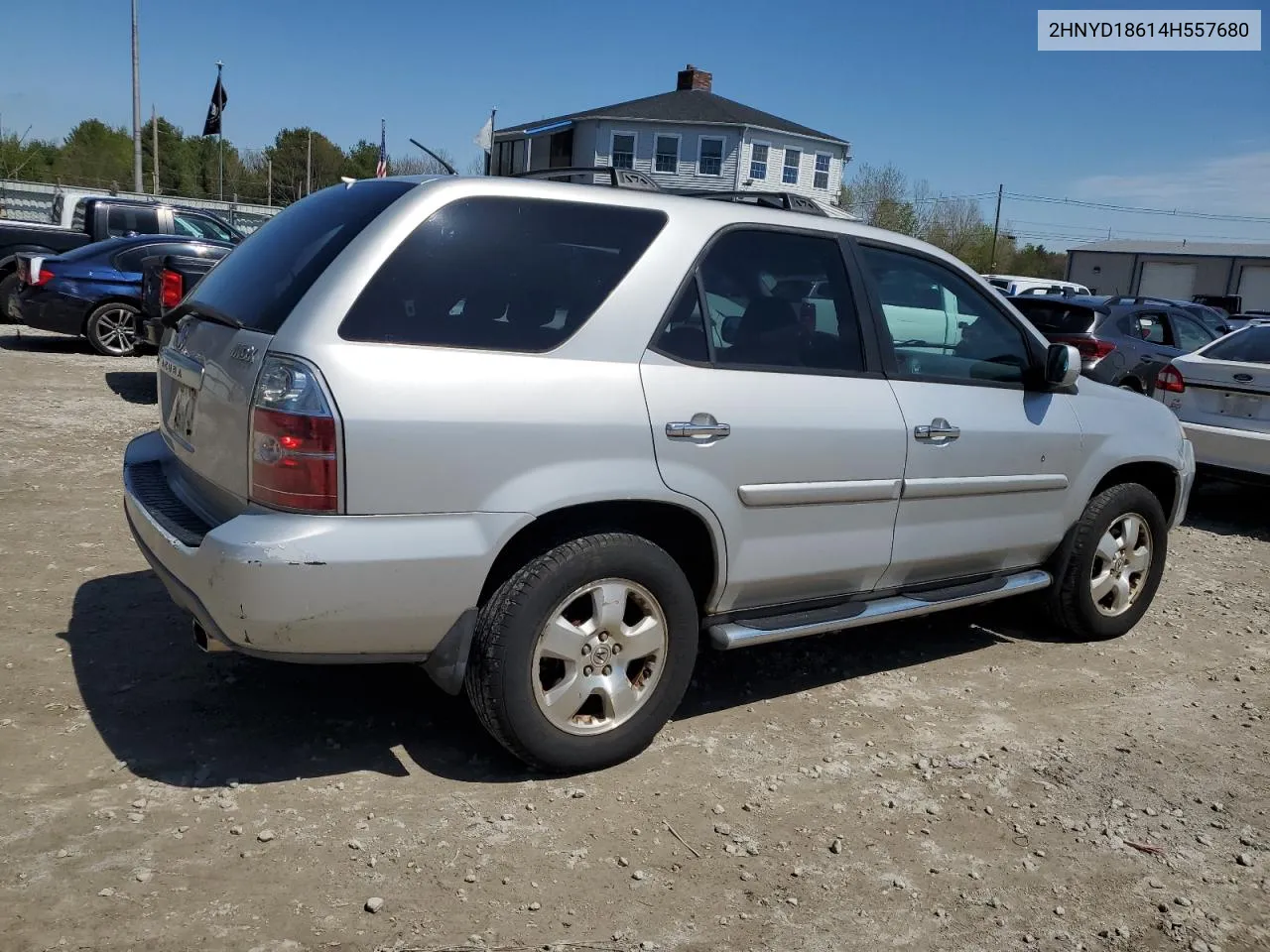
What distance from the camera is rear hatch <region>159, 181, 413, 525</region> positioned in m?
3.13

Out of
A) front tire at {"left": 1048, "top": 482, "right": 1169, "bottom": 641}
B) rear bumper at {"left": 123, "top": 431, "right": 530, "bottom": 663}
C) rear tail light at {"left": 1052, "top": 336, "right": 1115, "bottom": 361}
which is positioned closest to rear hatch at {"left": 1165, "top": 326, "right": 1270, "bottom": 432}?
rear tail light at {"left": 1052, "top": 336, "right": 1115, "bottom": 361}

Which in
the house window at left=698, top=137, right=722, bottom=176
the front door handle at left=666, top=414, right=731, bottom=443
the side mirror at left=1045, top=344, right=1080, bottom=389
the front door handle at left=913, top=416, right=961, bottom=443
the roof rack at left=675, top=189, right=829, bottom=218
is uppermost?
the house window at left=698, top=137, right=722, bottom=176

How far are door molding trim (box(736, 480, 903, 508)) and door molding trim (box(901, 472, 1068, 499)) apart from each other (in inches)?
4.8

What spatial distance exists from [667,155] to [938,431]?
135 feet

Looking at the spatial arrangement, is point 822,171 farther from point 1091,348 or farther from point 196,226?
point 1091,348

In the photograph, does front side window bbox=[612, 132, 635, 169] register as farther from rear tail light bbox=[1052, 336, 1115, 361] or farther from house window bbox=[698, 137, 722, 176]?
rear tail light bbox=[1052, 336, 1115, 361]

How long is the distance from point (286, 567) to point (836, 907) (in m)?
1.77

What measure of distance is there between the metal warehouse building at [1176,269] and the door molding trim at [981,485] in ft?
189

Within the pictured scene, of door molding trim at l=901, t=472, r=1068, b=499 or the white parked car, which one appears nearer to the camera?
door molding trim at l=901, t=472, r=1068, b=499

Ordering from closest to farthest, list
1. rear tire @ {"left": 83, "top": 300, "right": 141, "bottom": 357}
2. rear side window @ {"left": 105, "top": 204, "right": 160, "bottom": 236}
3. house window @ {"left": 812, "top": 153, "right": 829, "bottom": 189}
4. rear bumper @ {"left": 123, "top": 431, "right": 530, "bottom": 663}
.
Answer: rear bumper @ {"left": 123, "top": 431, "right": 530, "bottom": 663}
rear tire @ {"left": 83, "top": 300, "right": 141, "bottom": 357}
rear side window @ {"left": 105, "top": 204, "right": 160, "bottom": 236}
house window @ {"left": 812, "top": 153, "right": 829, "bottom": 189}

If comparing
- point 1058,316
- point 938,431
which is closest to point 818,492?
point 938,431

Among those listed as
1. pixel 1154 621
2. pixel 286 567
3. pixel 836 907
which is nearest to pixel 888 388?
pixel 836 907

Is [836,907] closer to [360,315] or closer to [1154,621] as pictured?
[360,315]

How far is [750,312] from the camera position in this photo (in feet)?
12.5
